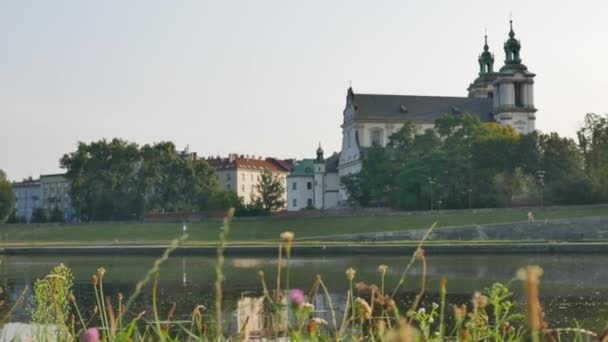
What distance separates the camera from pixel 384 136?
9881 centimetres

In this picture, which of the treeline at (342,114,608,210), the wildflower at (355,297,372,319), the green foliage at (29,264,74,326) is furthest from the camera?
the treeline at (342,114,608,210)

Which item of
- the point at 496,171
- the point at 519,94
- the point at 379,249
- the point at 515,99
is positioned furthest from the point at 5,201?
the point at 379,249

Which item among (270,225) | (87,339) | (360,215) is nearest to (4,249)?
(270,225)

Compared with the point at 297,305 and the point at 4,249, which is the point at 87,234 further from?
the point at 297,305

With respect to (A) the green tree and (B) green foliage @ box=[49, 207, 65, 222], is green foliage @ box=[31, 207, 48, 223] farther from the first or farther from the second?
(A) the green tree

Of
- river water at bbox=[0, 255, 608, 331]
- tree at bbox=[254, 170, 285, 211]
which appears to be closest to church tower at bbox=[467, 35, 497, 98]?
tree at bbox=[254, 170, 285, 211]

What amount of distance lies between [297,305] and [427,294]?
19563mm

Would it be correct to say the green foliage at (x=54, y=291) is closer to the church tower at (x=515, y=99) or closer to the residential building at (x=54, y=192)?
the church tower at (x=515, y=99)

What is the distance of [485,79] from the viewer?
111750 millimetres

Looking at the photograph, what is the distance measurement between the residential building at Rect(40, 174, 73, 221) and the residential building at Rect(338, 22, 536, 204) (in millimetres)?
57025

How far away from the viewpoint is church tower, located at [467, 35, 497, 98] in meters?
111

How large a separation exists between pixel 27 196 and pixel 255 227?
9737 cm

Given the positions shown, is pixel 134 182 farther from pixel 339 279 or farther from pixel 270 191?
pixel 339 279

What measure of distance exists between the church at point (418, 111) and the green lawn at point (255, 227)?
25.9 meters
